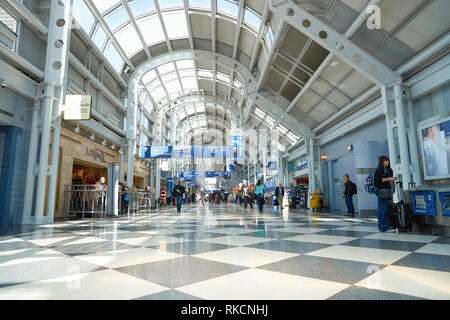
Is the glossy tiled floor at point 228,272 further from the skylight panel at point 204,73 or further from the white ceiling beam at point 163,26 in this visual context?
the skylight panel at point 204,73

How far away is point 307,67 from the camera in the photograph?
11219 mm

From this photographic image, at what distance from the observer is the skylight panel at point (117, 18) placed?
42.9ft

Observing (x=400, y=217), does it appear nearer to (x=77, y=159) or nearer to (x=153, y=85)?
(x=77, y=159)

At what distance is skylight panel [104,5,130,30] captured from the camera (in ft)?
42.9

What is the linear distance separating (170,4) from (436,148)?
45.6 feet

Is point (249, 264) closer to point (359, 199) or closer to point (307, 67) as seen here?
point (359, 199)

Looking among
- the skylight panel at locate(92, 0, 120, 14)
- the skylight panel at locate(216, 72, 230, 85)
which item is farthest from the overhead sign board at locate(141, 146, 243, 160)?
the skylight panel at locate(92, 0, 120, 14)

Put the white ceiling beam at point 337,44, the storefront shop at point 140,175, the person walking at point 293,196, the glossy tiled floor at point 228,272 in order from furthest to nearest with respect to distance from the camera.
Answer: the storefront shop at point 140,175, the person walking at point 293,196, the white ceiling beam at point 337,44, the glossy tiled floor at point 228,272

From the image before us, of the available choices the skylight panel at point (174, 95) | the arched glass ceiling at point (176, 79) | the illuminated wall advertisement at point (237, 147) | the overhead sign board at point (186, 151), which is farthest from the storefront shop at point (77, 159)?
the skylight panel at point (174, 95)

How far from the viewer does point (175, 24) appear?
15.8 m

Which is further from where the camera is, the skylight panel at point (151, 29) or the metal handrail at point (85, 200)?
the skylight panel at point (151, 29)

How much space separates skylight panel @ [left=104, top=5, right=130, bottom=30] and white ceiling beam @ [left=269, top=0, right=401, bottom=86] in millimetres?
8866
